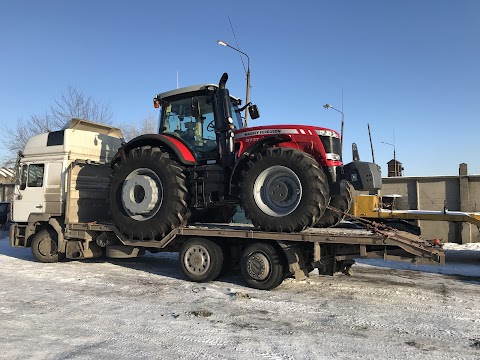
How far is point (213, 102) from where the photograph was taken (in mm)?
7891

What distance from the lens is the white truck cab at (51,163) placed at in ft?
31.3

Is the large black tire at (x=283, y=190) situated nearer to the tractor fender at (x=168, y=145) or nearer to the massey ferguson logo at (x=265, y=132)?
the massey ferguson logo at (x=265, y=132)

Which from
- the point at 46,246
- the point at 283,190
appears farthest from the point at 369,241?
the point at 46,246

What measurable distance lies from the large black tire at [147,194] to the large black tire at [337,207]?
2.67 m

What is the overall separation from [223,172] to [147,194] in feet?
5.17

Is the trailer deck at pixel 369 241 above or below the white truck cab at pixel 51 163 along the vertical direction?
below

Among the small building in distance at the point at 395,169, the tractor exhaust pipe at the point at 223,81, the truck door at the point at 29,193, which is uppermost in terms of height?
the small building in distance at the point at 395,169

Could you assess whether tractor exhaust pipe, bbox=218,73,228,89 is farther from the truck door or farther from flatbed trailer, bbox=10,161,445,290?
the truck door

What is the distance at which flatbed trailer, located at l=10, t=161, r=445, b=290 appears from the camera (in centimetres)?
620

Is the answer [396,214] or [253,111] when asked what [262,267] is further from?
[396,214]

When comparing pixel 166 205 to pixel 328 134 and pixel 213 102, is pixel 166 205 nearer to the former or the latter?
pixel 213 102

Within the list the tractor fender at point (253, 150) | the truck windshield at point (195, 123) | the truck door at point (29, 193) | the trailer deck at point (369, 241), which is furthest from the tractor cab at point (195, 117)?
the truck door at point (29, 193)

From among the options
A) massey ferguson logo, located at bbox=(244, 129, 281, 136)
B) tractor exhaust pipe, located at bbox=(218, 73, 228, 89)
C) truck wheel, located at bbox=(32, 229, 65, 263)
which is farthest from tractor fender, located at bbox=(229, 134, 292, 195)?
truck wheel, located at bbox=(32, 229, 65, 263)

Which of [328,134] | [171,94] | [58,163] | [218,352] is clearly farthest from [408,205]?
[218,352]
